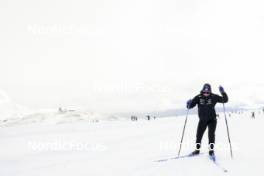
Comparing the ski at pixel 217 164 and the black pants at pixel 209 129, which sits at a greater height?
the black pants at pixel 209 129

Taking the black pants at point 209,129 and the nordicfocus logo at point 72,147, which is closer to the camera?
the black pants at point 209,129

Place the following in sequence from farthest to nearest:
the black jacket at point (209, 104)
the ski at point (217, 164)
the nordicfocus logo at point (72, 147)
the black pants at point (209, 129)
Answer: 1. the nordicfocus logo at point (72, 147)
2. the black jacket at point (209, 104)
3. the black pants at point (209, 129)
4. the ski at point (217, 164)

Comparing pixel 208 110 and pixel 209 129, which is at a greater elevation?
pixel 208 110

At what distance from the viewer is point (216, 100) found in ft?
36.4

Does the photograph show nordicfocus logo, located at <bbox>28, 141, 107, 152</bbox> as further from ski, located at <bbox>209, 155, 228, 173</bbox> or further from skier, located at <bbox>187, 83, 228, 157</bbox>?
ski, located at <bbox>209, 155, 228, 173</bbox>

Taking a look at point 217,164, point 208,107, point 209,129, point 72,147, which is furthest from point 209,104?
point 72,147

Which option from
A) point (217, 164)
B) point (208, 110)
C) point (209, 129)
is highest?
point (208, 110)

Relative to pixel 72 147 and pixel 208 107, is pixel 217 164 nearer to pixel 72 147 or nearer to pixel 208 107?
pixel 208 107

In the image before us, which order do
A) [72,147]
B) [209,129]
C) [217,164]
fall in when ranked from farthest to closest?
[72,147] < [209,129] < [217,164]

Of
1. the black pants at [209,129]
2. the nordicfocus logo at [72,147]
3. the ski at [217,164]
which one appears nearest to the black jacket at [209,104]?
the black pants at [209,129]

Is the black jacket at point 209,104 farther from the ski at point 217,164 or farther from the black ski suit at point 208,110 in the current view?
the ski at point 217,164

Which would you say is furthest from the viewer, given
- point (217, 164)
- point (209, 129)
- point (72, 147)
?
point (72, 147)

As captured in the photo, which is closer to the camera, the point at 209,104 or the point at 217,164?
the point at 217,164

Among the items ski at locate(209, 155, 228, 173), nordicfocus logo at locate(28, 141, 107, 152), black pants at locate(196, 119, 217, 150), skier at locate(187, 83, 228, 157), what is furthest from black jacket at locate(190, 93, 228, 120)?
nordicfocus logo at locate(28, 141, 107, 152)
